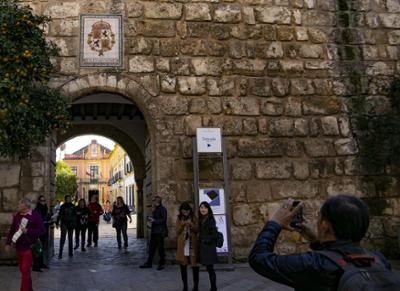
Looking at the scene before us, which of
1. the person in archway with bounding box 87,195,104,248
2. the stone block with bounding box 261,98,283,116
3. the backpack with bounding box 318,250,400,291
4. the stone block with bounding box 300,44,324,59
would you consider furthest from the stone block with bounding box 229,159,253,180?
the backpack with bounding box 318,250,400,291

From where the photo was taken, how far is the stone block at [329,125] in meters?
7.57

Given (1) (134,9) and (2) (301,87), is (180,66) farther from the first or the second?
(2) (301,87)

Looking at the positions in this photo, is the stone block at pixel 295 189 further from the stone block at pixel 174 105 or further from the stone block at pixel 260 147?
the stone block at pixel 174 105

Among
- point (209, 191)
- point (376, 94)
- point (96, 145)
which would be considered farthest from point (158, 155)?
point (96, 145)

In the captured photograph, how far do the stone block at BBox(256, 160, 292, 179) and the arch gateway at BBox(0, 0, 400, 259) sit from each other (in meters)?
0.02

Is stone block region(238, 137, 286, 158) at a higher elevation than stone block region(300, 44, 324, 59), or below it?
below

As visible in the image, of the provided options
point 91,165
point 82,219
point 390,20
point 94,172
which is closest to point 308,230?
point 390,20

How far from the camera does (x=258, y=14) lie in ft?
25.4

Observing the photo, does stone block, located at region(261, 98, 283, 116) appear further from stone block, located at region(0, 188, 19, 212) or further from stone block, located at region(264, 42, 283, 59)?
stone block, located at region(0, 188, 19, 212)

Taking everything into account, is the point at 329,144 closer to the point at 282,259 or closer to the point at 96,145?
the point at 282,259

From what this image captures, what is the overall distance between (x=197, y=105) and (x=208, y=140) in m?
0.82

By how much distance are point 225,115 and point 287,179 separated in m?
1.59

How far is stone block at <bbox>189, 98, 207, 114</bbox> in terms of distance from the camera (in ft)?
23.7

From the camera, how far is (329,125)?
7.59 meters
